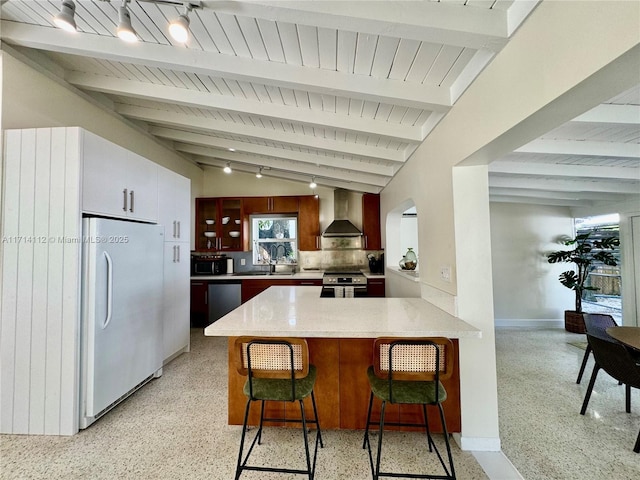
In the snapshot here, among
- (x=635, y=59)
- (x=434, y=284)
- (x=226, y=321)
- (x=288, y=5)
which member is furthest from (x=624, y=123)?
(x=226, y=321)

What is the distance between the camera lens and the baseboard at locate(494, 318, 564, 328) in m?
4.50

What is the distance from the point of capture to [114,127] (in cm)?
322

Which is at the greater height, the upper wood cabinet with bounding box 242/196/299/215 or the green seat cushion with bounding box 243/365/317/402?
the upper wood cabinet with bounding box 242/196/299/215

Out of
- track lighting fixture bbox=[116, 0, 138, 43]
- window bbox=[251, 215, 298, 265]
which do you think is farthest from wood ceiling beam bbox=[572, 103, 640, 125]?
window bbox=[251, 215, 298, 265]

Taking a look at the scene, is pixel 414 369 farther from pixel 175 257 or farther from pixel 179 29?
pixel 175 257

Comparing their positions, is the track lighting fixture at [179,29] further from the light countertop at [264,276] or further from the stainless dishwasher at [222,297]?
the stainless dishwasher at [222,297]

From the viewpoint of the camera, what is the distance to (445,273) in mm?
1993

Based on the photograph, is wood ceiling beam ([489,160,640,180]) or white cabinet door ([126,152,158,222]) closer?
white cabinet door ([126,152,158,222])

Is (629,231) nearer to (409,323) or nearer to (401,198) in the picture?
(401,198)

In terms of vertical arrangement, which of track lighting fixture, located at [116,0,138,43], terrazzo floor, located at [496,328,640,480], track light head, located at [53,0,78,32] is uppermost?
track light head, located at [53,0,78,32]

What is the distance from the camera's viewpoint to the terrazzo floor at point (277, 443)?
5.33 ft

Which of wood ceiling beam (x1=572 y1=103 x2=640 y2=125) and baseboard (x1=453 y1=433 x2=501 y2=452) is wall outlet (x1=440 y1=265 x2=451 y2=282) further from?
wood ceiling beam (x1=572 y1=103 x2=640 y2=125)

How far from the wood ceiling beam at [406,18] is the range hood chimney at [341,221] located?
3.48m

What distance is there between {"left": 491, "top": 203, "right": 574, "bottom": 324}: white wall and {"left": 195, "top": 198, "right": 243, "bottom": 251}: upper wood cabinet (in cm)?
473
